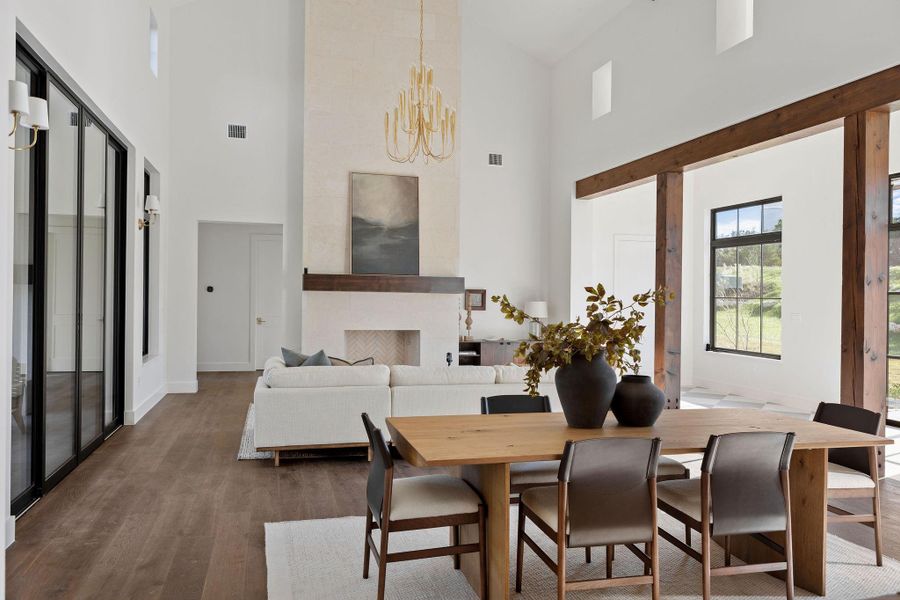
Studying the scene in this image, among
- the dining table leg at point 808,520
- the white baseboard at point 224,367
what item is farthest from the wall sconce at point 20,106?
the white baseboard at point 224,367

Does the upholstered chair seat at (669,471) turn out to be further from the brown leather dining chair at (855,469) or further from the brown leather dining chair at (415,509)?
the brown leather dining chair at (415,509)

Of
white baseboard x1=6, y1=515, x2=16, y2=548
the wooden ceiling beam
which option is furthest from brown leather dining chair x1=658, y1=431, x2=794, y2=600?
white baseboard x1=6, y1=515, x2=16, y2=548

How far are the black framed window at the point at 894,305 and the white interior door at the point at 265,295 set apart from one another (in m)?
8.47

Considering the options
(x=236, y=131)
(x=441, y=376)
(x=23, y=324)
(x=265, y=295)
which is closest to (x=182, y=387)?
(x=265, y=295)

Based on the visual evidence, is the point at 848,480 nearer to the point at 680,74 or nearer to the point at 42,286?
the point at 42,286

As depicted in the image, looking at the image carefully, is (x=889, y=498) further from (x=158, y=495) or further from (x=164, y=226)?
(x=164, y=226)

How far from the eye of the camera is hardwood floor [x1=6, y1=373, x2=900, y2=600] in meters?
3.01

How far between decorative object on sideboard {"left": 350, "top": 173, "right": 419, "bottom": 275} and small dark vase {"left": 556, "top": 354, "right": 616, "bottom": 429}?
5.94 meters

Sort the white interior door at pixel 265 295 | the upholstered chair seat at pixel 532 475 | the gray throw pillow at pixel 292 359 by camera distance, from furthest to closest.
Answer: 1. the white interior door at pixel 265 295
2. the gray throw pillow at pixel 292 359
3. the upholstered chair seat at pixel 532 475

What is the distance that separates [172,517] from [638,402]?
267cm

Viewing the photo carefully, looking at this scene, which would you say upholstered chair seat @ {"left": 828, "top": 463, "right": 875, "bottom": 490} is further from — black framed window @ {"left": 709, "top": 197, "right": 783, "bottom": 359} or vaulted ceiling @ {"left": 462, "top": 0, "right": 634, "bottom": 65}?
vaulted ceiling @ {"left": 462, "top": 0, "right": 634, "bottom": 65}

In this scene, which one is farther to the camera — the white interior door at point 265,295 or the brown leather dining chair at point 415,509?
the white interior door at point 265,295

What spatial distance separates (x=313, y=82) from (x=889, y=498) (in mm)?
7288

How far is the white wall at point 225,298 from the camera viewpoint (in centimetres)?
1113
